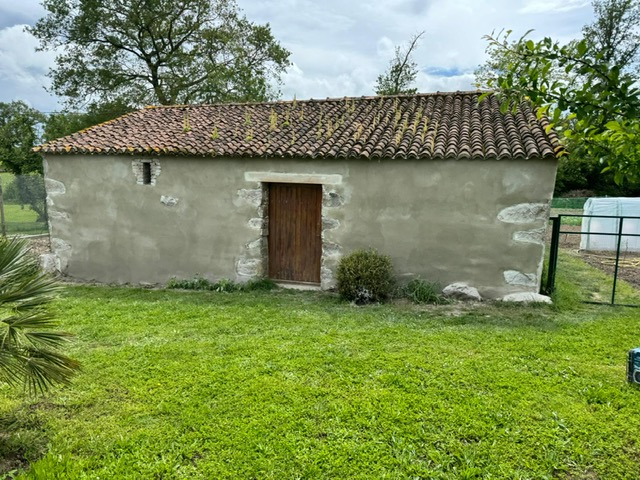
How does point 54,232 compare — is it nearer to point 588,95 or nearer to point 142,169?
point 142,169

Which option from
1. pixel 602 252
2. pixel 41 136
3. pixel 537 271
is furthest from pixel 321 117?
pixel 41 136

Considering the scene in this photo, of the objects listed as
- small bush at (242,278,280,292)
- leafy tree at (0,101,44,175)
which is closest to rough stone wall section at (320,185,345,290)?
small bush at (242,278,280,292)

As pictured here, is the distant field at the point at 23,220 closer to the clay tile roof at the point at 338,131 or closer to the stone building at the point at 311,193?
the stone building at the point at 311,193

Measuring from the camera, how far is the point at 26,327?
2.97 meters

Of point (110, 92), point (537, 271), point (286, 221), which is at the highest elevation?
point (110, 92)

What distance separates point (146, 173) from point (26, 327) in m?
7.24

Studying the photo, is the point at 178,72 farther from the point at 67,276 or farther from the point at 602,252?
the point at 602,252

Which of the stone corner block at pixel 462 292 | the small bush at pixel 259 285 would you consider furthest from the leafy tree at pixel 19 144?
the stone corner block at pixel 462 292

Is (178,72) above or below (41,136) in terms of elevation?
above

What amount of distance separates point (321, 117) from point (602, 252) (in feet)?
35.8

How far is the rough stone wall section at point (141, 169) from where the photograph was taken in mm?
9445

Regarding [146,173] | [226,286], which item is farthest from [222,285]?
[146,173]

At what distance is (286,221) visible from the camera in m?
9.25

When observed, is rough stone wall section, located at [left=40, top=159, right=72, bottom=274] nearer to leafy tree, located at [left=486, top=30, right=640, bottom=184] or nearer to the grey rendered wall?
the grey rendered wall
